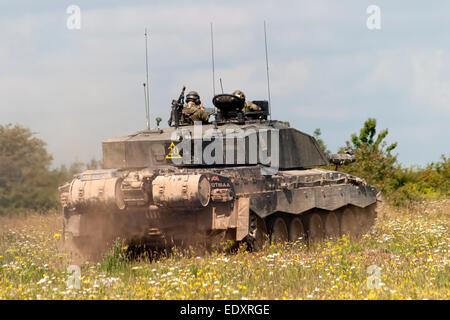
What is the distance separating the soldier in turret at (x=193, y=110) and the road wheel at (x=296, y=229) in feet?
8.98

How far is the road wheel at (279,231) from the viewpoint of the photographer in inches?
554

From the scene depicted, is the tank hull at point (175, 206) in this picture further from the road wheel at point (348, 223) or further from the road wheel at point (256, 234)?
the road wheel at point (348, 223)

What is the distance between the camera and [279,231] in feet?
47.3

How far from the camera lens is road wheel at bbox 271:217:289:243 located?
46.1 feet

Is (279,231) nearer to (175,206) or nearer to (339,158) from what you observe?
(175,206)

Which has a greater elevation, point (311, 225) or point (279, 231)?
point (279, 231)

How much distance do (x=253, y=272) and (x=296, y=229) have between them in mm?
5368

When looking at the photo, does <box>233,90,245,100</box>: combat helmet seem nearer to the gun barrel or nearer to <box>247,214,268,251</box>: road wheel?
<box>247,214,268,251</box>: road wheel

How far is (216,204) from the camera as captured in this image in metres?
12.0

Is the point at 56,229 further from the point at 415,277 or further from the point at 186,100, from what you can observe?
the point at 415,277
